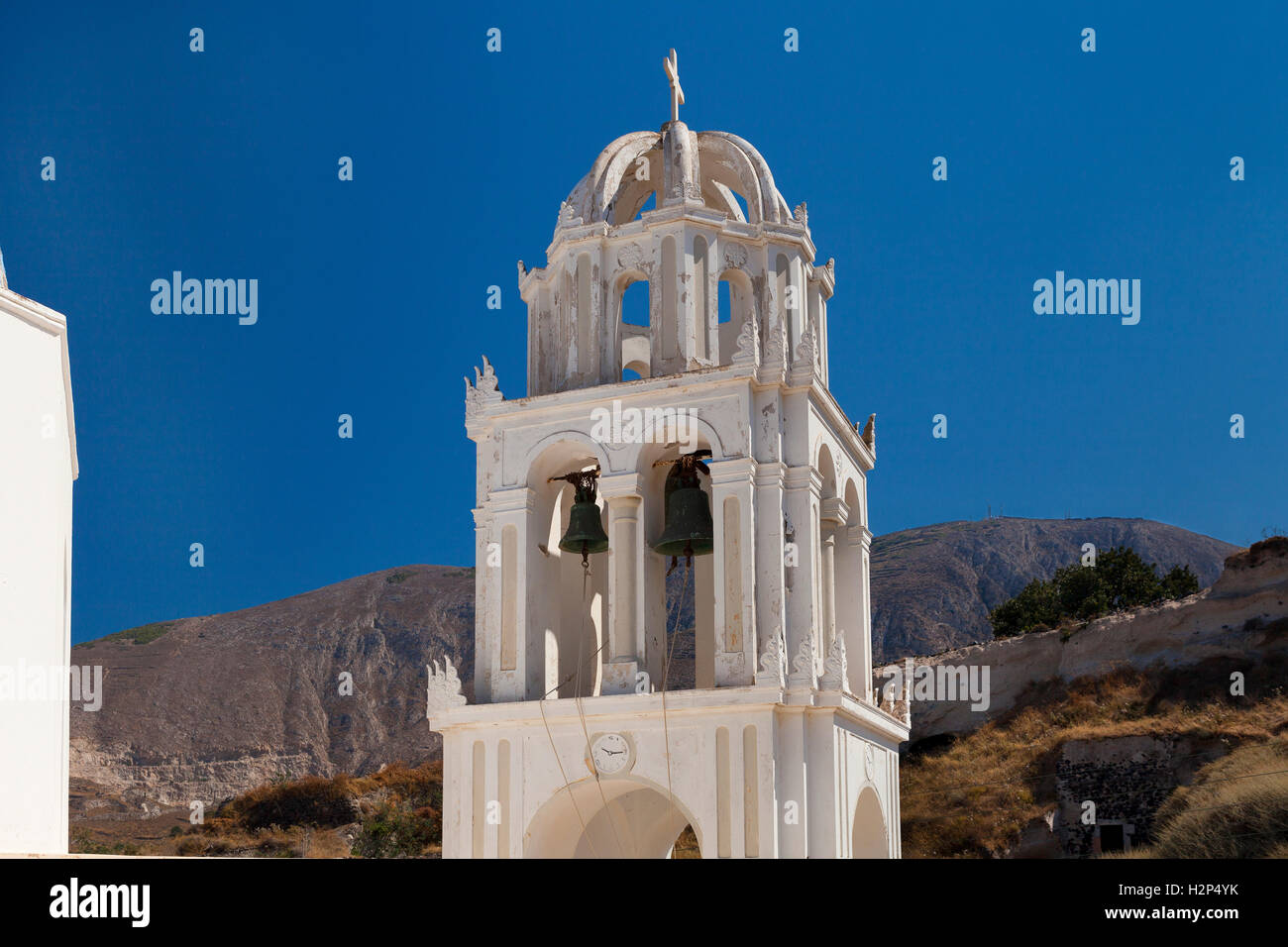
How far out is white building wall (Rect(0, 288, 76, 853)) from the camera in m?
11.2

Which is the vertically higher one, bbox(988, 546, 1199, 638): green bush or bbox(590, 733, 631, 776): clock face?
bbox(988, 546, 1199, 638): green bush

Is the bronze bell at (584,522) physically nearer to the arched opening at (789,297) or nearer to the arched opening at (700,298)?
the arched opening at (700,298)

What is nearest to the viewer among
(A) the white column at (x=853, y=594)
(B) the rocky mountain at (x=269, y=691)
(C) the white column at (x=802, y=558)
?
(C) the white column at (x=802, y=558)

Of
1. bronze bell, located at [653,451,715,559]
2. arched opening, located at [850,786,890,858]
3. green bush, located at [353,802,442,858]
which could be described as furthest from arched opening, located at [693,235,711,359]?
green bush, located at [353,802,442,858]

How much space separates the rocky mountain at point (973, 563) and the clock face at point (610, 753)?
6389 cm

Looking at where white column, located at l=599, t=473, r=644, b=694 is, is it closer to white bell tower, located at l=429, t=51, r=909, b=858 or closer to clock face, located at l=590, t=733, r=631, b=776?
white bell tower, located at l=429, t=51, r=909, b=858

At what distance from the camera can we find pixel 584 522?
17.4 m

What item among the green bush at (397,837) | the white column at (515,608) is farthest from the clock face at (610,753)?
the green bush at (397,837)

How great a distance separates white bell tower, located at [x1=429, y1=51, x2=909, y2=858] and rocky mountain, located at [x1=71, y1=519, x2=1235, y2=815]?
4724 centimetres

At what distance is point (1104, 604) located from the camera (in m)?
56.8

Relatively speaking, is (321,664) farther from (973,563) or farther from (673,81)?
(673,81)

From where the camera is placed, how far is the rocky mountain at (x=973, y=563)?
85062mm

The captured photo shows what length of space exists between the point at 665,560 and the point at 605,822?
3.37 metres
